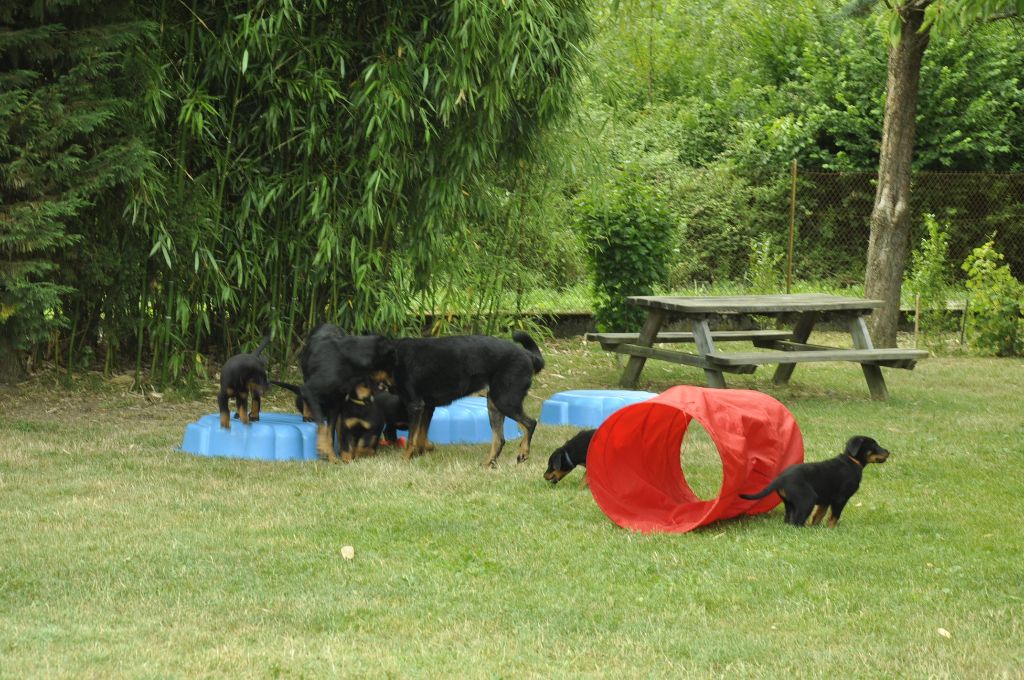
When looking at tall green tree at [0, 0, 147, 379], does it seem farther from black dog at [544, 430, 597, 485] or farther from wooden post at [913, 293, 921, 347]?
wooden post at [913, 293, 921, 347]

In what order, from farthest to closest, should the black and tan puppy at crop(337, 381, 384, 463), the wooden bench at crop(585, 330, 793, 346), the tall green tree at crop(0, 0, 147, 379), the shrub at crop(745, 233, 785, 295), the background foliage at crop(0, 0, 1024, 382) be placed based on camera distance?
the shrub at crop(745, 233, 785, 295) < the wooden bench at crop(585, 330, 793, 346) < the background foliage at crop(0, 0, 1024, 382) < the tall green tree at crop(0, 0, 147, 379) < the black and tan puppy at crop(337, 381, 384, 463)

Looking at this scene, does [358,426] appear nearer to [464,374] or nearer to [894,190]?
[464,374]

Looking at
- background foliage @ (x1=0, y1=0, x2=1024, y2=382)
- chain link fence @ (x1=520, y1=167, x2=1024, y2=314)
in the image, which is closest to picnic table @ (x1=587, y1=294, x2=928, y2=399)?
background foliage @ (x1=0, y1=0, x2=1024, y2=382)

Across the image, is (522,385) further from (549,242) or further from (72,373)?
(549,242)

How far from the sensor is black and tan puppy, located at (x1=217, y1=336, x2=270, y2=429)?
7.11m

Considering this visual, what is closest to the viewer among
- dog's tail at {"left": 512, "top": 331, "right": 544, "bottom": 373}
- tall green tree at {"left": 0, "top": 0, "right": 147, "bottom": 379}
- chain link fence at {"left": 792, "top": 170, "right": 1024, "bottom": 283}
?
dog's tail at {"left": 512, "top": 331, "right": 544, "bottom": 373}

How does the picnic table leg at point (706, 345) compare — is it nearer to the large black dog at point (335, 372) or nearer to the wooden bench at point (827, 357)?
the wooden bench at point (827, 357)

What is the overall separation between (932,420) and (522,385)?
3.47 metres

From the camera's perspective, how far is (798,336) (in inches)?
424

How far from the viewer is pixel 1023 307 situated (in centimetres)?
1302

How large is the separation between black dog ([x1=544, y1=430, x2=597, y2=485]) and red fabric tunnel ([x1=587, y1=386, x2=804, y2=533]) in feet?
1.02

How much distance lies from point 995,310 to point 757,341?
3771 millimetres

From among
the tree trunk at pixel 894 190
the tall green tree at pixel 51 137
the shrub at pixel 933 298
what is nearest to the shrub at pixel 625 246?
the tree trunk at pixel 894 190

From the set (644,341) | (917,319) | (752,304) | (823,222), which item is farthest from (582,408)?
(823,222)
